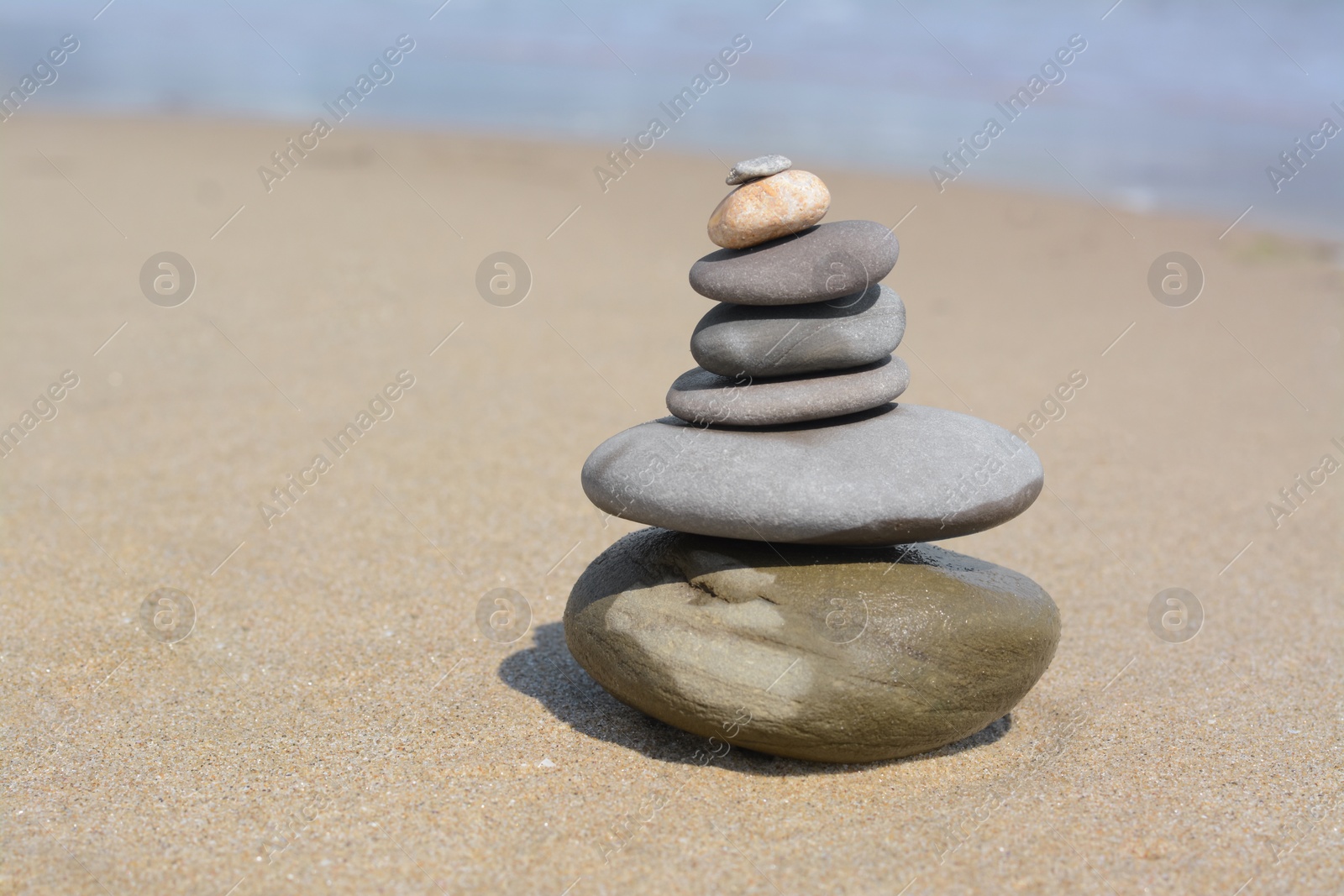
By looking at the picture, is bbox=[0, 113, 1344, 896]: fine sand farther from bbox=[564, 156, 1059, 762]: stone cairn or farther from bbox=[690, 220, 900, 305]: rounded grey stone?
bbox=[690, 220, 900, 305]: rounded grey stone

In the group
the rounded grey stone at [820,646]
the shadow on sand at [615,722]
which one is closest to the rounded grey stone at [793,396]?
the rounded grey stone at [820,646]

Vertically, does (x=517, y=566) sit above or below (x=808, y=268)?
below

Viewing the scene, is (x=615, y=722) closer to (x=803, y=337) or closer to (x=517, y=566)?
(x=803, y=337)

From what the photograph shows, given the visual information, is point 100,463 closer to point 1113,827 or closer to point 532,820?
point 532,820

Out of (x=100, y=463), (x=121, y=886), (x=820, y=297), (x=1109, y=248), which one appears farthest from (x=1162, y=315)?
(x=121, y=886)

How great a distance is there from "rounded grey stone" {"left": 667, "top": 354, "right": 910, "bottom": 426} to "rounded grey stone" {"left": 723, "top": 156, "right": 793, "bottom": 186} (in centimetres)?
69

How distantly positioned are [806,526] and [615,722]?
3.67 ft

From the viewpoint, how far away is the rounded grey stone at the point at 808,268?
392 centimetres

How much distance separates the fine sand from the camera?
3.53m

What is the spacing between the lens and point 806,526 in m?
3.74

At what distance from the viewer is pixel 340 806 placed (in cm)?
367

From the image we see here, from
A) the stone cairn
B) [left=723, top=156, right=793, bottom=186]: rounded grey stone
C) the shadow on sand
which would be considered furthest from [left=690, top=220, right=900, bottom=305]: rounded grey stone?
the shadow on sand

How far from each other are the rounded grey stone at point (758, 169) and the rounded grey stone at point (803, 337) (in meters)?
0.44

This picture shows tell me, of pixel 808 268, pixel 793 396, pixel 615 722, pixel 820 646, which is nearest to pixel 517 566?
pixel 615 722
